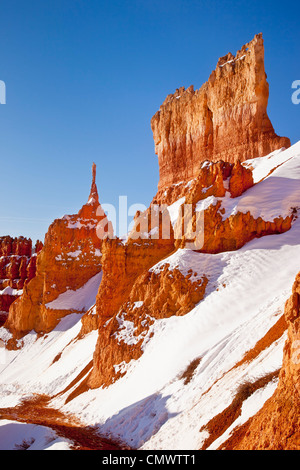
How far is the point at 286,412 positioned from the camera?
911 cm

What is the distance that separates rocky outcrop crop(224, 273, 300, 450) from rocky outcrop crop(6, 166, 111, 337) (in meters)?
49.4

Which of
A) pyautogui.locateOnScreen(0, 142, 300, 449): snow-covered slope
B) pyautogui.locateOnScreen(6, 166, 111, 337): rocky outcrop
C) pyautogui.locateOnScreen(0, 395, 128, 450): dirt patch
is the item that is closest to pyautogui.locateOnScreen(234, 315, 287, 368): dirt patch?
pyautogui.locateOnScreen(0, 142, 300, 449): snow-covered slope

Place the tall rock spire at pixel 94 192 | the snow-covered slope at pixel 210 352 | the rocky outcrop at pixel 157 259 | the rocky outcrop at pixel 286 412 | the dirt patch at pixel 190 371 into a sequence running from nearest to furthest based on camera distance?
the rocky outcrop at pixel 286 412 → the snow-covered slope at pixel 210 352 → the dirt patch at pixel 190 371 → the rocky outcrop at pixel 157 259 → the tall rock spire at pixel 94 192

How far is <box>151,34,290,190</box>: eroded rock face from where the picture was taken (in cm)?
5856

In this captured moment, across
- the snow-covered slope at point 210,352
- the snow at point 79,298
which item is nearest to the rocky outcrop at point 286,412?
the snow-covered slope at point 210,352

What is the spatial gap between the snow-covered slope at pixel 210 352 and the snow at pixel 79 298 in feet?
65.4

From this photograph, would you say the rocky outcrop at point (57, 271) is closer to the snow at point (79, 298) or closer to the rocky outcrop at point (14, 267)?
the snow at point (79, 298)

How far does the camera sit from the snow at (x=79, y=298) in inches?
2243

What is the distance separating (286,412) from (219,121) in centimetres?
5977

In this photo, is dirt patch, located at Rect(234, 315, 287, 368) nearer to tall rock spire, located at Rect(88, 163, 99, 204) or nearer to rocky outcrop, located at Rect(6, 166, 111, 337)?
rocky outcrop, located at Rect(6, 166, 111, 337)

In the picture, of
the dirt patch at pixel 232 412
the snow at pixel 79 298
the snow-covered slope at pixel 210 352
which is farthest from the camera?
the snow at pixel 79 298

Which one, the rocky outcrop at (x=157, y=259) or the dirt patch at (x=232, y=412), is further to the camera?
the rocky outcrop at (x=157, y=259)

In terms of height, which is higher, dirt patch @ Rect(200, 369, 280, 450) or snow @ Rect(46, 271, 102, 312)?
dirt patch @ Rect(200, 369, 280, 450)

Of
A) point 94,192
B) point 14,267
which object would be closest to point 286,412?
point 94,192
